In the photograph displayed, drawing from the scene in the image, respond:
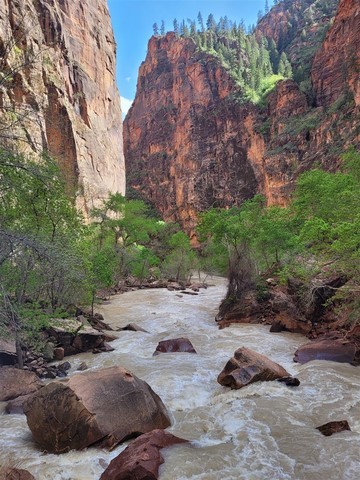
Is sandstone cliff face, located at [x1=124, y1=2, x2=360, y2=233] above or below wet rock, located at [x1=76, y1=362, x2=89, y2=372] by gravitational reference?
above

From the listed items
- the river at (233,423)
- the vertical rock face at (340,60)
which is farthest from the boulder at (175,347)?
the vertical rock face at (340,60)

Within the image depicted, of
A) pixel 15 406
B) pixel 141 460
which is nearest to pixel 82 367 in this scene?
pixel 15 406

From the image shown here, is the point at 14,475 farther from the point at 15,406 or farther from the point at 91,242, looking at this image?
the point at 91,242

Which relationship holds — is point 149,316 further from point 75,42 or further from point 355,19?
point 355,19

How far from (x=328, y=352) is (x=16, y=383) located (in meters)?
9.07

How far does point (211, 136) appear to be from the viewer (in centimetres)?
7756

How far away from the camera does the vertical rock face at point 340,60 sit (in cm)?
5128

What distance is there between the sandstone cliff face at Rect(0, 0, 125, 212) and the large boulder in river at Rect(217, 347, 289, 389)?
2047cm

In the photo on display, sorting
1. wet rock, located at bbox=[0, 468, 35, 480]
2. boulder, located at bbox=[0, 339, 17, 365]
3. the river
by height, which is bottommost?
the river

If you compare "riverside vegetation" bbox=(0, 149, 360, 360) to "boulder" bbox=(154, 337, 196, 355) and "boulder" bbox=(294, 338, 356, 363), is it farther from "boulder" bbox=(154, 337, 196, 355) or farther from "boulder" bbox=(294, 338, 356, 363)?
"boulder" bbox=(154, 337, 196, 355)

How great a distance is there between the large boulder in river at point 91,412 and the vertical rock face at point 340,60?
171 ft

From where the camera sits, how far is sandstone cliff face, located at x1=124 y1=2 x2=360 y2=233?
5756 centimetres

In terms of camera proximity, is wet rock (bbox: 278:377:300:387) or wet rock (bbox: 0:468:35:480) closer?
wet rock (bbox: 0:468:35:480)

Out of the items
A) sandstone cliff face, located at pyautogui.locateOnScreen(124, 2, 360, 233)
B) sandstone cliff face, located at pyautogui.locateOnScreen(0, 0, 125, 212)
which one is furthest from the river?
sandstone cliff face, located at pyautogui.locateOnScreen(124, 2, 360, 233)
